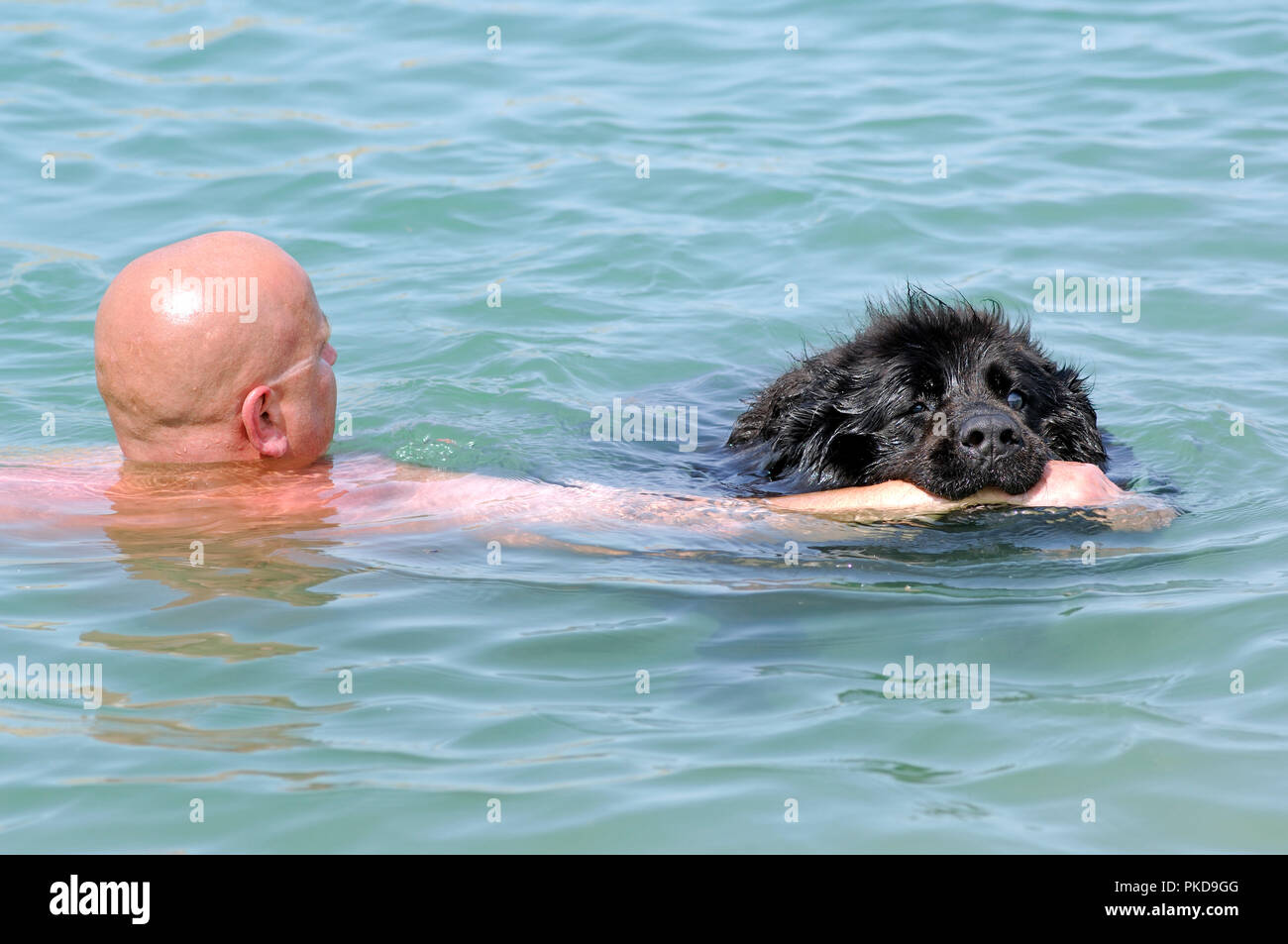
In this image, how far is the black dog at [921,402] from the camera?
5705 mm

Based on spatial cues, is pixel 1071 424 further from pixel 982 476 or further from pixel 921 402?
pixel 982 476

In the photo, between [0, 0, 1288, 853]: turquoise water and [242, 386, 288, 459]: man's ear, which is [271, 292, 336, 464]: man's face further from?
[0, 0, 1288, 853]: turquoise water

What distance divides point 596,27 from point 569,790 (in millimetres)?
10063

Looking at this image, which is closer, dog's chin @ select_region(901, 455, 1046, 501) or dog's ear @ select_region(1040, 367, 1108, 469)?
dog's chin @ select_region(901, 455, 1046, 501)

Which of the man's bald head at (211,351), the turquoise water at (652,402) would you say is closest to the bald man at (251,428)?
the man's bald head at (211,351)

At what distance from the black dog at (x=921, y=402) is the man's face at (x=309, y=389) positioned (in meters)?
1.86

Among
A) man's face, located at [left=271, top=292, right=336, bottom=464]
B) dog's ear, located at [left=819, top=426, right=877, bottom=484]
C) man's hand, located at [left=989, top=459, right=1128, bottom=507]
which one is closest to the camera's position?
man's hand, located at [left=989, top=459, right=1128, bottom=507]

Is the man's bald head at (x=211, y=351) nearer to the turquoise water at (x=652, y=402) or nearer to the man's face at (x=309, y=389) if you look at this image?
the man's face at (x=309, y=389)

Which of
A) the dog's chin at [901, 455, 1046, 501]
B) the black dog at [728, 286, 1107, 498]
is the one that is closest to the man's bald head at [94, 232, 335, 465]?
the black dog at [728, 286, 1107, 498]

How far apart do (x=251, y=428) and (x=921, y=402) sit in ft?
8.45

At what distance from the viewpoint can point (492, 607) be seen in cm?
508

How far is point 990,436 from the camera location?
536 centimetres

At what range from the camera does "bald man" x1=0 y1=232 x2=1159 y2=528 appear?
5.38 meters

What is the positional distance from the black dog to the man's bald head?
6.52ft
